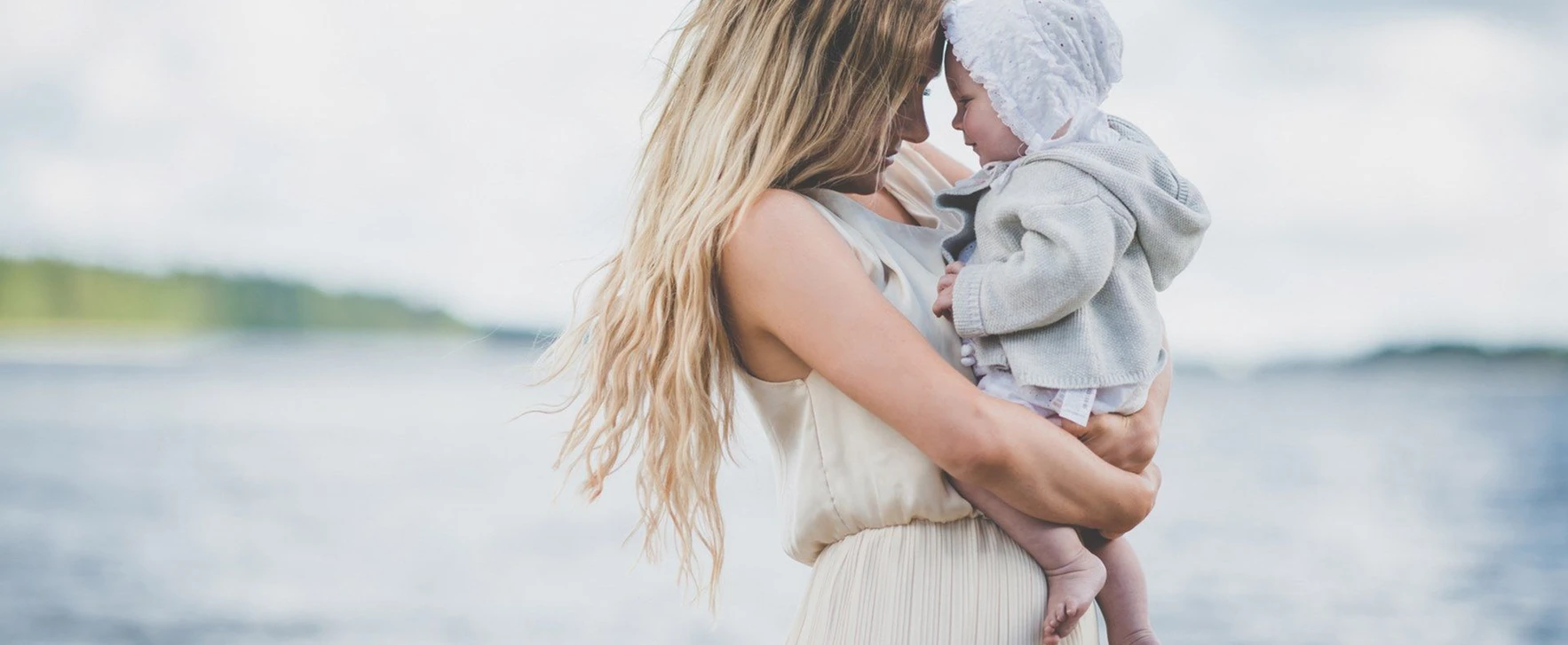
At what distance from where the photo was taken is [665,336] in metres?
1.80

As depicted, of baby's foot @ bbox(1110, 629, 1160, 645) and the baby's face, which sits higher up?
the baby's face

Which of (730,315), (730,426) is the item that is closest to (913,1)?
(730,315)

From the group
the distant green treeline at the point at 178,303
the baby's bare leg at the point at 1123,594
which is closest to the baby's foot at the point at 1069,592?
the baby's bare leg at the point at 1123,594

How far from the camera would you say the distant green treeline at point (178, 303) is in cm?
2947

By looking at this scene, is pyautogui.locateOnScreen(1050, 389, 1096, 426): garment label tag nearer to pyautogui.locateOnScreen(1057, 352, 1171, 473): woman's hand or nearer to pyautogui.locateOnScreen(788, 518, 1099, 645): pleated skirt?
pyautogui.locateOnScreen(1057, 352, 1171, 473): woman's hand

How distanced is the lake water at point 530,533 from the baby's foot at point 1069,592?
479 millimetres

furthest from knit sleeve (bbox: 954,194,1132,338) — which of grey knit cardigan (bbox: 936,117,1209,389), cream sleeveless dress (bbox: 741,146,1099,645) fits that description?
cream sleeveless dress (bbox: 741,146,1099,645)

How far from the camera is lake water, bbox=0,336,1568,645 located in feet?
31.5

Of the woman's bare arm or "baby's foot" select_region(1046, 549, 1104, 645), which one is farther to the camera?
"baby's foot" select_region(1046, 549, 1104, 645)

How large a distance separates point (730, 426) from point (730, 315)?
9.5 inches

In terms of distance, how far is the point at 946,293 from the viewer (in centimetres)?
173

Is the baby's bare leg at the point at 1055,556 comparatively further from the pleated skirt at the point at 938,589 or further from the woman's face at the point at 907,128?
the woman's face at the point at 907,128

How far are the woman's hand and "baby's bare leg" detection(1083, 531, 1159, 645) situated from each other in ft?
0.44

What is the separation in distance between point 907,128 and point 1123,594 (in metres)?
0.73
